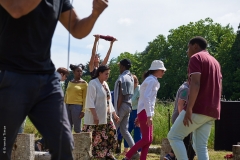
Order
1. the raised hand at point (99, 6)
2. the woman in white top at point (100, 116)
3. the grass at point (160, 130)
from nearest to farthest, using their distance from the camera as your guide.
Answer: the raised hand at point (99, 6)
the woman in white top at point (100, 116)
the grass at point (160, 130)

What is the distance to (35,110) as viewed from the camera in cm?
332

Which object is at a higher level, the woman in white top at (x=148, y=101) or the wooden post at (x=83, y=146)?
the woman in white top at (x=148, y=101)

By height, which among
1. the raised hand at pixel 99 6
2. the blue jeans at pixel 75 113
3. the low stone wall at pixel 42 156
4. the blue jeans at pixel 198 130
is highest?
the raised hand at pixel 99 6

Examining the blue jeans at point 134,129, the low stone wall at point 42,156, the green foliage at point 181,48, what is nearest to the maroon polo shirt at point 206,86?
the low stone wall at point 42,156

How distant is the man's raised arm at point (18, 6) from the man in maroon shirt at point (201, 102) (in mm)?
3455

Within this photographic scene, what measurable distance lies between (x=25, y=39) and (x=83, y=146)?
5.60 meters

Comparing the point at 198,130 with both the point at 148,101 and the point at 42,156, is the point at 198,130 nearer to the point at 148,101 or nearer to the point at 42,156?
the point at 148,101

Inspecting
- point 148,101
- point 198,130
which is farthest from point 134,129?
point 198,130

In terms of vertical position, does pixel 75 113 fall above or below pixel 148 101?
below

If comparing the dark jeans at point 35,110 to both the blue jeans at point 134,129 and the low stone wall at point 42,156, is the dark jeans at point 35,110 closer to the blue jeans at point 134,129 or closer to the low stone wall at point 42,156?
the low stone wall at point 42,156

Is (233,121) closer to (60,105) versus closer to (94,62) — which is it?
(94,62)

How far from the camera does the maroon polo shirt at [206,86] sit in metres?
6.32

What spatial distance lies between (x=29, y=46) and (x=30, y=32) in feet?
0.27

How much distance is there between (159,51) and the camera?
2943 inches
